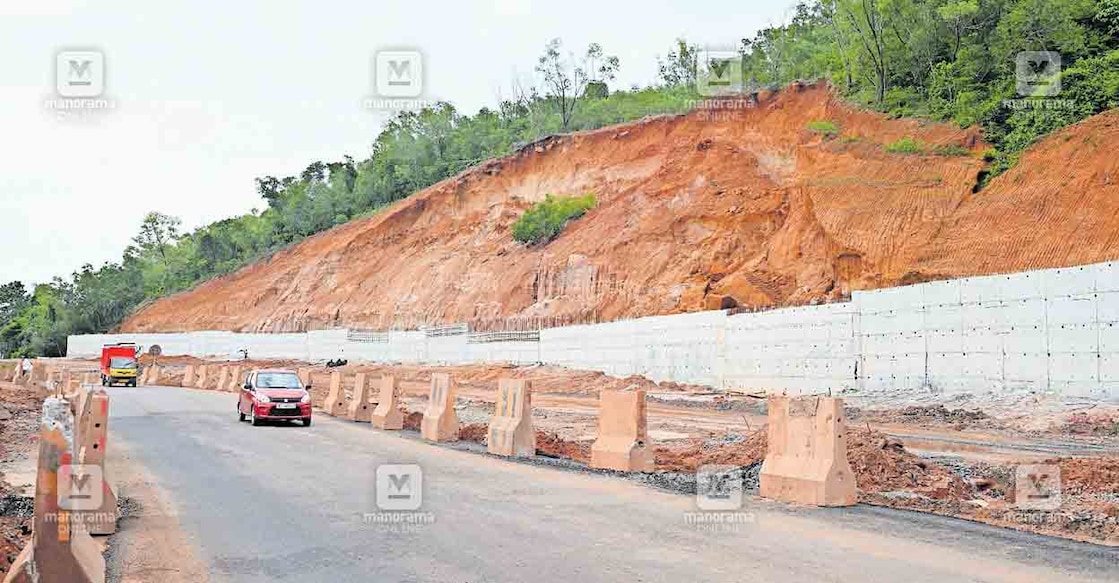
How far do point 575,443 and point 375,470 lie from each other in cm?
559

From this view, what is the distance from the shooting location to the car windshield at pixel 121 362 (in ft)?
173

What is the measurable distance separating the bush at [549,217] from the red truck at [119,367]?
24151 mm

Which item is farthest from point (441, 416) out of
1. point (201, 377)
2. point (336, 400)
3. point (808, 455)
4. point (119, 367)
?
point (119, 367)

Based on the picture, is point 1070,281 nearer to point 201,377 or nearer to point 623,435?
point 623,435

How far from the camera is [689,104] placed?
6306 centimetres

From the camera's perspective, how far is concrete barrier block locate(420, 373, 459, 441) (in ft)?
66.4

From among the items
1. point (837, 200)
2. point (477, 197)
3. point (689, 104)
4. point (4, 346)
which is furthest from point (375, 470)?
point (4, 346)

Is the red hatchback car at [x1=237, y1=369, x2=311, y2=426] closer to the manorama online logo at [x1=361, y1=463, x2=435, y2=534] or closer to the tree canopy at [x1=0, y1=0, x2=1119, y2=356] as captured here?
the manorama online logo at [x1=361, y1=463, x2=435, y2=534]

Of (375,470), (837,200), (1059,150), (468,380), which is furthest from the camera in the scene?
(468,380)

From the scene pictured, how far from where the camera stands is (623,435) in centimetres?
1455

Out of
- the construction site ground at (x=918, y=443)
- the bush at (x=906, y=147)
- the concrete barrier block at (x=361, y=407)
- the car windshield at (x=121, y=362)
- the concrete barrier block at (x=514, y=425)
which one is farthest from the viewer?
the car windshield at (x=121, y=362)

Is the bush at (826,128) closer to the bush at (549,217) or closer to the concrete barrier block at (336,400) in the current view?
the bush at (549,217)

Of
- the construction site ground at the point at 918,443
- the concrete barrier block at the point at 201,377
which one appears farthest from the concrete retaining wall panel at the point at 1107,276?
the concrete barrier block at the point at 201,377

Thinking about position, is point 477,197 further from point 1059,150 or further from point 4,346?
point 4,346
